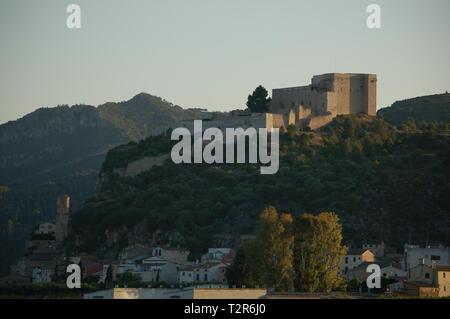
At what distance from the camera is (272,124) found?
104750mm

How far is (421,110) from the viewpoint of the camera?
482ft

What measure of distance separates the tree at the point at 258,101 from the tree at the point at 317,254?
111 feet

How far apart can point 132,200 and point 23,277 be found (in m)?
12.7

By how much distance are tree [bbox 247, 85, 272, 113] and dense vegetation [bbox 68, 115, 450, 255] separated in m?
4.21

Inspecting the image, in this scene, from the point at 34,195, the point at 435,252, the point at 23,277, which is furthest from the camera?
the point at 34,195

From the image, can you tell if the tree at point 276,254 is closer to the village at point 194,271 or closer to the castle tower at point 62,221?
the village at point 194,271

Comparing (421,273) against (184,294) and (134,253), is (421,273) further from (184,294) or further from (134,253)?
(134,253)

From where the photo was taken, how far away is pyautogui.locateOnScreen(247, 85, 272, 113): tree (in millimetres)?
108562

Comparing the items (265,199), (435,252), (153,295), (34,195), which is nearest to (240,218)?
(265,199)

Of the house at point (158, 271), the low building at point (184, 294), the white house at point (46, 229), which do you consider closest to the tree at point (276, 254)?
the low building at point (184, 294)

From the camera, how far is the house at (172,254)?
8656cm

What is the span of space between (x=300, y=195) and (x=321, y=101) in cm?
1576

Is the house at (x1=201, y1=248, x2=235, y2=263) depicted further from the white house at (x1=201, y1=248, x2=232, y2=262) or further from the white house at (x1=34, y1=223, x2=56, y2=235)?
the white house at (x1=34, y1=223, x2=56, y2=235)
